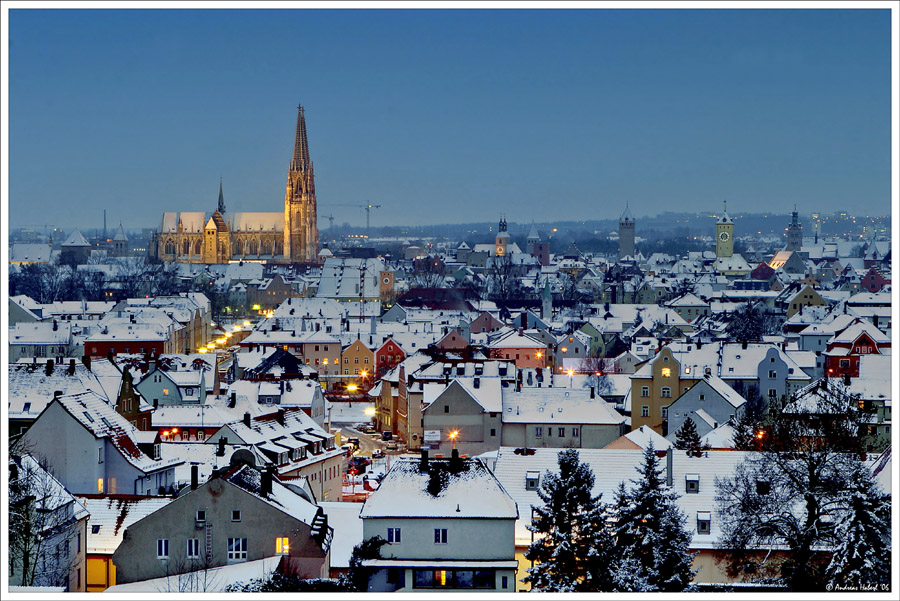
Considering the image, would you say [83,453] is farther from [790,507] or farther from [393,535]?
[790,507]

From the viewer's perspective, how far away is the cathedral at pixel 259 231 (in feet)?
364

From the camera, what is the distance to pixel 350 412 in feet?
120

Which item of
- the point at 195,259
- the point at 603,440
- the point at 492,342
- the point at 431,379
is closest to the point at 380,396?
the point at 431,379

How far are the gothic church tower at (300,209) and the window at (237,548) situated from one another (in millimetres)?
98548

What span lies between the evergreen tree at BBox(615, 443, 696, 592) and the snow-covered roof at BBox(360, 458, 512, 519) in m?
1.52

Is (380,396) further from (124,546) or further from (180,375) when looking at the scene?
(124,546)

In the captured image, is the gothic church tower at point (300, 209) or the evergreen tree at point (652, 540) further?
the gothic church tower at point (300, 209)

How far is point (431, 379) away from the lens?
30688 mm

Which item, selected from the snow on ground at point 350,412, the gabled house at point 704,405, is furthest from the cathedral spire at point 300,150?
the gabled house at point 704,405

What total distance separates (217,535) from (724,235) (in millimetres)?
102035

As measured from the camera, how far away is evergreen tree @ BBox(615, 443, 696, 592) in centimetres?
1232

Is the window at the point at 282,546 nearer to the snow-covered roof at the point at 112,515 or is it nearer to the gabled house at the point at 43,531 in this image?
the snow-covered roof at the point at 112,515

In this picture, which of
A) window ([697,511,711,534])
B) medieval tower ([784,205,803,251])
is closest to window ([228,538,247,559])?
window ([697,511,711,534])

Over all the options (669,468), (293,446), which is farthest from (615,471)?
(293,446)
